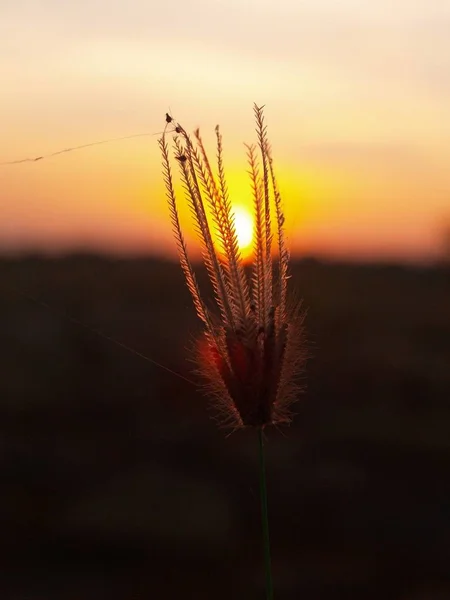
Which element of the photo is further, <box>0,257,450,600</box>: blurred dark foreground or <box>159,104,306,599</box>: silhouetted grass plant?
<box>0,257,450,600</box>: blurred dark foreground

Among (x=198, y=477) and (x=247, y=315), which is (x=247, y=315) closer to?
(x=247, y=315)

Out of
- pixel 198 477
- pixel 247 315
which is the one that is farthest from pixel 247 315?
pixel 198 477

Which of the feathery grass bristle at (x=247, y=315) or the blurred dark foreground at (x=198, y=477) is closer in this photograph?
the feathery grass bristle at (x=247, y=315)

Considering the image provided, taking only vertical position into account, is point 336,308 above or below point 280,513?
above

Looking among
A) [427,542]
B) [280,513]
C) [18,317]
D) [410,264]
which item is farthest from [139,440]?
[410,264]

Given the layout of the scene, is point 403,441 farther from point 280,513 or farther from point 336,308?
point 336,308

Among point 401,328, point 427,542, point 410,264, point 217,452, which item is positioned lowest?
point 427,542

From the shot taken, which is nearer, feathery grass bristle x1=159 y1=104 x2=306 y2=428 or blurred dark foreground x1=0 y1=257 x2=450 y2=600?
feathery grass bristle x1=159 y1=104 x2=306 y2=428

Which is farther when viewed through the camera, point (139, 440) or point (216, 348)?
point (139, 440)
